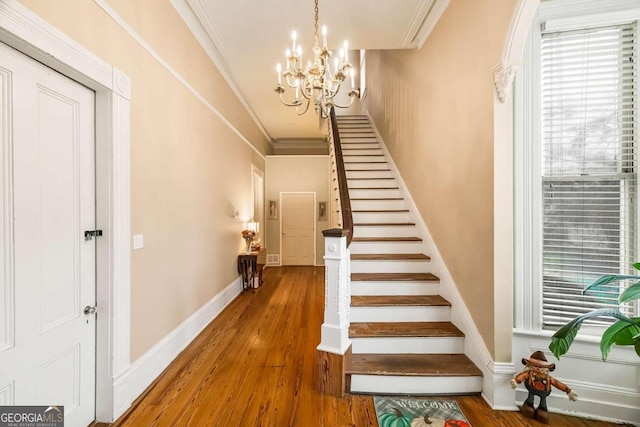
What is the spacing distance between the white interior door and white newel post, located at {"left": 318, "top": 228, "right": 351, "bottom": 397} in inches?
199

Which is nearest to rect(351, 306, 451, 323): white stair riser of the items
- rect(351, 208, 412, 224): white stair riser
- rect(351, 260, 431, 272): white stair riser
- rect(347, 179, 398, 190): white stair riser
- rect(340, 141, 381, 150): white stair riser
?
rect(351, 260, 431, 272): white stair riser

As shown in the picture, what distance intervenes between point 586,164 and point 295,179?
19.5 ft

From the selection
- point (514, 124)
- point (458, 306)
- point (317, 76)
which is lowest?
point (458, 306)

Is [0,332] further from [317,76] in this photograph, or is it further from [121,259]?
[317,76]

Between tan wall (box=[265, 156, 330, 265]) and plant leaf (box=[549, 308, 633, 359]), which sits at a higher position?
tan wall (box=[265, 156, 330, 265])

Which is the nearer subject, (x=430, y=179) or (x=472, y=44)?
(x=472, y=44)

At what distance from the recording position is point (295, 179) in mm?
7316

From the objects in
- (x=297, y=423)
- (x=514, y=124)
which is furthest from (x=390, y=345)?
(x=514, y=124)

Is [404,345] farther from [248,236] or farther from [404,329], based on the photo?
[248,236]

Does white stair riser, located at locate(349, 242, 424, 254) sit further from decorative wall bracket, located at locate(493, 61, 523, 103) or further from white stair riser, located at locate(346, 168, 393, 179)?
decorative wall bracket, located at locate(493, 61, 523, 103)

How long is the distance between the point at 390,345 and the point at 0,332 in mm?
2367

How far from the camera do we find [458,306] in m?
2.39

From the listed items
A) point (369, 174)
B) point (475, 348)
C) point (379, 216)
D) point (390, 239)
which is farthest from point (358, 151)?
point (475, 348)

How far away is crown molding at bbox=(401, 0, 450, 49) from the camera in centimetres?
271
